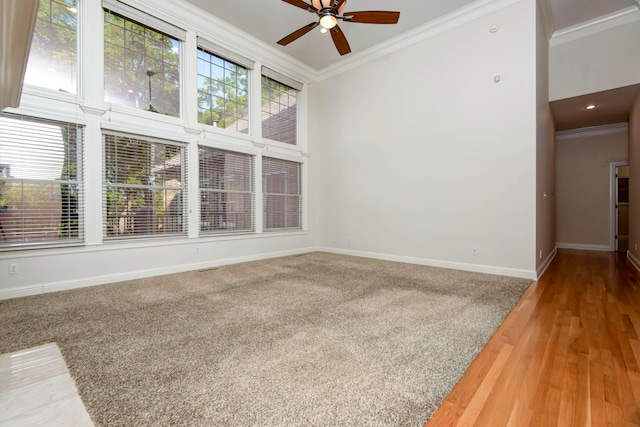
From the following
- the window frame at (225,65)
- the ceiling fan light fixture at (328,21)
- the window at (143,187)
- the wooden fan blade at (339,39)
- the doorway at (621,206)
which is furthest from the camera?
the doorway at (621,206)

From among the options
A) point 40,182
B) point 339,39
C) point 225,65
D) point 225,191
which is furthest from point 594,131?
point 40,182

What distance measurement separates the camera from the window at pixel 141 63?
12.4 feet

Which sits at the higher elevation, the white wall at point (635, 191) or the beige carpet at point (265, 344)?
the white wall at point (635, 191)

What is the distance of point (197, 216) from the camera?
14.9 feet

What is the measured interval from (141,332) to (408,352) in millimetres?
1957

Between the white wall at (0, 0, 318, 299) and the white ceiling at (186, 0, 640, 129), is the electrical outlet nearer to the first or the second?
the white wall at (0, 0, 318, 299)

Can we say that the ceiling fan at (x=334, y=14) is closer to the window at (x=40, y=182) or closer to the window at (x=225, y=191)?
the window at (x=225, y=191)

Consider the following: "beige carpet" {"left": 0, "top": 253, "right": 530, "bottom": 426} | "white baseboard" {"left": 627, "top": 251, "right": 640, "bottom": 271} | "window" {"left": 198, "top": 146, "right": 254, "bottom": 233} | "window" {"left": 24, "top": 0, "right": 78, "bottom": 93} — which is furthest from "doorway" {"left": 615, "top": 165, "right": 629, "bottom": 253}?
"window" {"left": 24, "top": 0, "right": 78, "bottom": 93}

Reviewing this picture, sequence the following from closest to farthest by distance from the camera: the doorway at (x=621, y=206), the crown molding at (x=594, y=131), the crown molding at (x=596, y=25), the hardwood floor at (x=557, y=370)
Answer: the hardwood floor at (x=557, y=370), the crown molding at (x=596, y=25), the crown molding at (x=594, y=131), the doorway at (x=621, y=206)

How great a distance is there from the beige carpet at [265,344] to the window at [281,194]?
221 cm

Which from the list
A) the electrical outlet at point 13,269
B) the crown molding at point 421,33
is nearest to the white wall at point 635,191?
the crown molding at point 421,33

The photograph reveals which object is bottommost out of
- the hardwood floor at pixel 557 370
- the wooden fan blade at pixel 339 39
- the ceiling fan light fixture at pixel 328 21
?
the hardwood floor at pixel 557 370

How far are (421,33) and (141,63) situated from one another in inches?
169

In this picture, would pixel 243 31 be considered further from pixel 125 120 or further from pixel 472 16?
pixel 472 16
